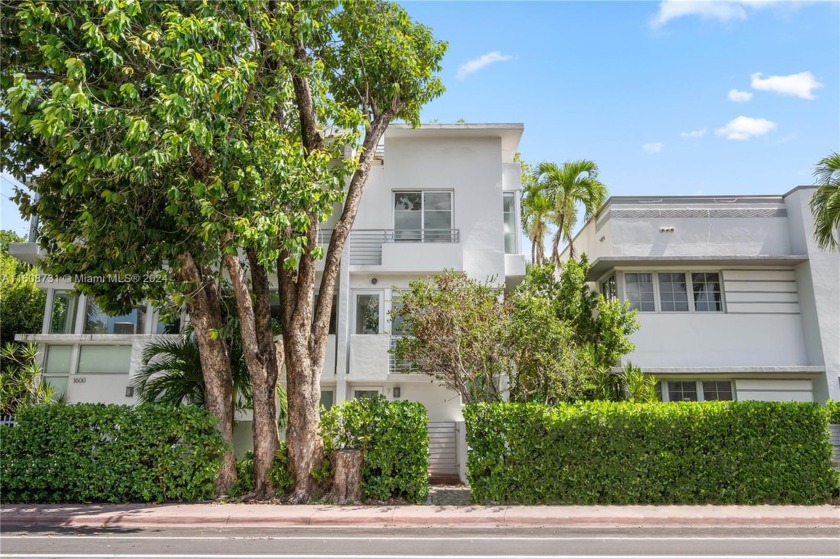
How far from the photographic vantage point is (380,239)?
17.4 meters

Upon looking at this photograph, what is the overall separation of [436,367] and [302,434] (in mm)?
3598

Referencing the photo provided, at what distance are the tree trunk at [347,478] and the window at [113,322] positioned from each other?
988 cm

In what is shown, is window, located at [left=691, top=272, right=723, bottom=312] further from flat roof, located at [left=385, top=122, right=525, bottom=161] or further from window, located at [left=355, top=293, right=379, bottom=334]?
window, located at [left=355, top=293, right=379, bottom=334]

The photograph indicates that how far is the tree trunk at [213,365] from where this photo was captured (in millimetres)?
11633

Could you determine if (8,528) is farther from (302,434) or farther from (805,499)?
(805,499)

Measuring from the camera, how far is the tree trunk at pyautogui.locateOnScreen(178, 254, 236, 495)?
11.6 meters

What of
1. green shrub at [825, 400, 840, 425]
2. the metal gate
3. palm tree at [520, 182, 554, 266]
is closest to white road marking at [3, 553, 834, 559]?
green shrub at [825, 400, 840, 425]

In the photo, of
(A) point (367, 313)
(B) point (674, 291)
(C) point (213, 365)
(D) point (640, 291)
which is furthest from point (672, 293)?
(C) point (213, 365)

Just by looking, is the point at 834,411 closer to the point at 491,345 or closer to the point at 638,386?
→ the point at 638,386

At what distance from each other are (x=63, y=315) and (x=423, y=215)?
1192 cm

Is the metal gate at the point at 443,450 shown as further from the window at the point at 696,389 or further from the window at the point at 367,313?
the window at the point at 696,389

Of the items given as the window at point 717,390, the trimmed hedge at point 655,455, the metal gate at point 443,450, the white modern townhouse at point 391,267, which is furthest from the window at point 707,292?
the metal gate at point 443,450

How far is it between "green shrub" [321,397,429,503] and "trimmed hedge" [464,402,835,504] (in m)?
1.05

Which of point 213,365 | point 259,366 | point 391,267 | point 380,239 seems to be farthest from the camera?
point 380,239
